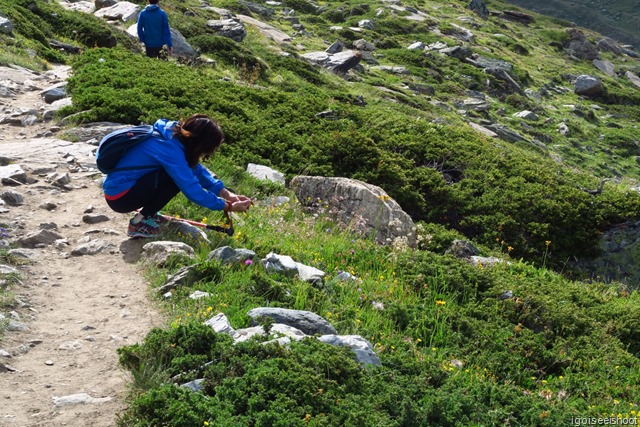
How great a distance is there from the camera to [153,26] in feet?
58.4

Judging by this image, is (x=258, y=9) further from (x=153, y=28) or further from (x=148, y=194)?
(x=148, y=194)

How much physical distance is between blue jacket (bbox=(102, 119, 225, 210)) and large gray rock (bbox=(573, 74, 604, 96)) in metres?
43.9

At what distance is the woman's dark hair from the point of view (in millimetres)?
7598

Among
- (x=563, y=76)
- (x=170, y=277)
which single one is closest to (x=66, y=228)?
(x=170, y=277)

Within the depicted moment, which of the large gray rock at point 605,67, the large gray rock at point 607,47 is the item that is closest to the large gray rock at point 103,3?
the large gray rock at point 605,67

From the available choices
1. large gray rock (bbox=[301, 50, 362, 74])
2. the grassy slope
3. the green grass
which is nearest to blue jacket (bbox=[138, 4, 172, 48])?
the grassy slope

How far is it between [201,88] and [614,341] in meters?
9.70

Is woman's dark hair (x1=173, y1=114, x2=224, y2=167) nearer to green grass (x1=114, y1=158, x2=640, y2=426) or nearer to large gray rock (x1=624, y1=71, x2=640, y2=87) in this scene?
green grass (x1=114, y1=158, x2=640, y2=426)

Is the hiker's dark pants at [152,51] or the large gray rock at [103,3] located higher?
the hiker's dark pants at [152,51]

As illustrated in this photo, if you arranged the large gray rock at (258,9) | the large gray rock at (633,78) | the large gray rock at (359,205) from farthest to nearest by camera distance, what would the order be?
the large gray rock at (633,78), the large gray rock at (258,9), the large gray rock at (359,205)

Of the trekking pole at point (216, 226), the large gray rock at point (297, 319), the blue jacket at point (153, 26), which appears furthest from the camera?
the blue jacket at point (153, 26)

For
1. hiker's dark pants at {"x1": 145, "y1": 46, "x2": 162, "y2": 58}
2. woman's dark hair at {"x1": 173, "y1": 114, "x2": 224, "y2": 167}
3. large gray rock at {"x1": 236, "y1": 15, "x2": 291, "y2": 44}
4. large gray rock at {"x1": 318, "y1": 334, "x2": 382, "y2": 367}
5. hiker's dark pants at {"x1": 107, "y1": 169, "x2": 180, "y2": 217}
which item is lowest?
large gray rock at {"x1": 236, "y1": 15, "x2": 291, "y2": 44}

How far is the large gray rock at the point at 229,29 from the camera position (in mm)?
27641

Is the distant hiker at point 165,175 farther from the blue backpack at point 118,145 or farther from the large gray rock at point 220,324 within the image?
the large gray rock at point 220,324
